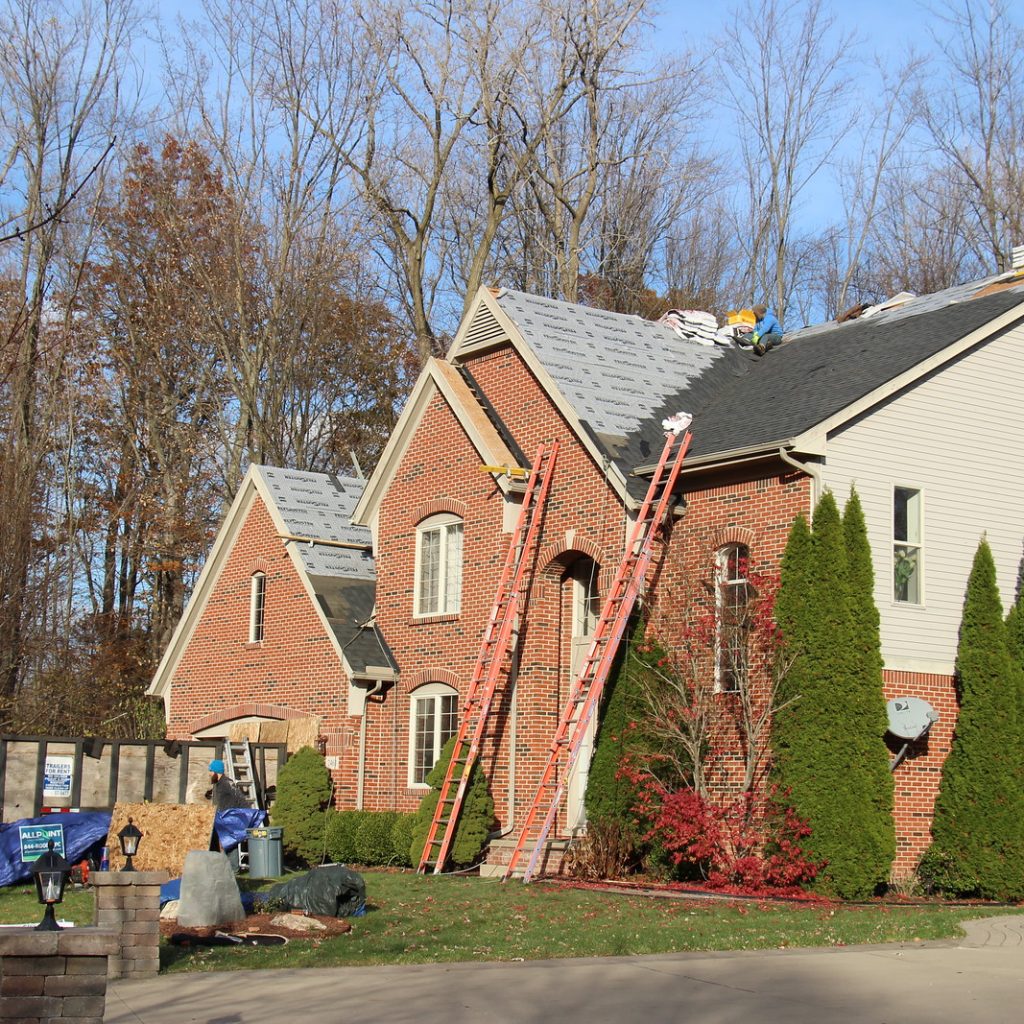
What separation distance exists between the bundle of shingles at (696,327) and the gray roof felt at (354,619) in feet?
24.3

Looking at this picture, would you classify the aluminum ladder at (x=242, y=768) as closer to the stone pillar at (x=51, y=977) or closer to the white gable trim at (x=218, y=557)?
the white gable trim at (x=218, y=557)

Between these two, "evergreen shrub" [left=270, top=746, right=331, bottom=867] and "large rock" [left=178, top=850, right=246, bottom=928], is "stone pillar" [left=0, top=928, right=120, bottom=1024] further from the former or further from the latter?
"evergreen shrub" [left=270, top=746, right=331, bottom=867]

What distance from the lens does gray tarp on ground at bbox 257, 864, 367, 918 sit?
47.6 ft

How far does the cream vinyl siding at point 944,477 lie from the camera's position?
19219 mm

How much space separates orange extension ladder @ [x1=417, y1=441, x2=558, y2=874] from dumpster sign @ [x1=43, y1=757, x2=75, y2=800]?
6.30m

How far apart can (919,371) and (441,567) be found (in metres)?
8.56

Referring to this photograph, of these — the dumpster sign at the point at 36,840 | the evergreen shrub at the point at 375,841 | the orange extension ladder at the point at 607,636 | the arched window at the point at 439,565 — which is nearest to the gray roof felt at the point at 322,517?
the arched window at the point at 439,565

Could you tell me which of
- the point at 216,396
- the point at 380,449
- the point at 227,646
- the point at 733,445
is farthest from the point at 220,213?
the point at 733,445

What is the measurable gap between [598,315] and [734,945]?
49.0 ft

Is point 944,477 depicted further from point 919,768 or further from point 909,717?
point 919,768

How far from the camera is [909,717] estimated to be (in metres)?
18.5

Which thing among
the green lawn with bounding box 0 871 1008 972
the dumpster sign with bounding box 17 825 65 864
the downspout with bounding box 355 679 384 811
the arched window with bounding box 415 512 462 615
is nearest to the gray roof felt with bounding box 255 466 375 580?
the arched window with bounding box 415 512 462 615

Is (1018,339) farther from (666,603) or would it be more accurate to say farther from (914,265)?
(914,265)

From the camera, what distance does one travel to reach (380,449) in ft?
143
